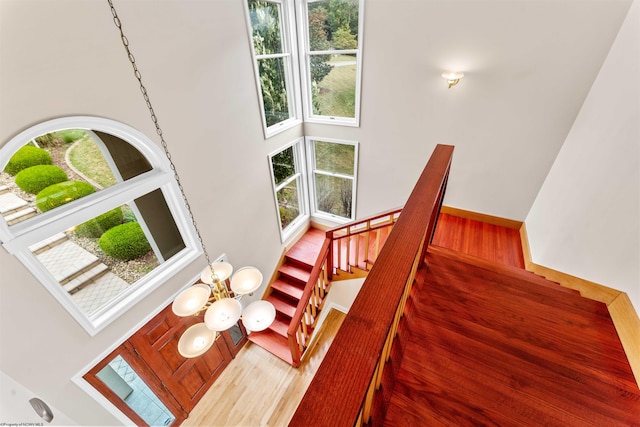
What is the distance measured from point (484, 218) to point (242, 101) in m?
3.86

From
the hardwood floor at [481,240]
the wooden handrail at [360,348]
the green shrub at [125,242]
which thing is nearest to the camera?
the wooden handrail at [360,348]

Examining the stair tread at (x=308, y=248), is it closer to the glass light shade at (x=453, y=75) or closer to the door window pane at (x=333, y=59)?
the door window pane at (x=333, y=59)

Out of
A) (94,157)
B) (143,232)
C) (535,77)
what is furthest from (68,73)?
(535,77)

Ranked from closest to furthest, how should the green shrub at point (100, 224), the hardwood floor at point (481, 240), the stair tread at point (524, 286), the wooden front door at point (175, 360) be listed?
the stair tread at point (524, 286)
the green shrub at point (100, 224)
the wooden front door at point (175, 360)
the hardwood floor at point (481, 240)

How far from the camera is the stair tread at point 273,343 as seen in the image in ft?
13.0

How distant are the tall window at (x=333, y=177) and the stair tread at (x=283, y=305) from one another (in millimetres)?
1892

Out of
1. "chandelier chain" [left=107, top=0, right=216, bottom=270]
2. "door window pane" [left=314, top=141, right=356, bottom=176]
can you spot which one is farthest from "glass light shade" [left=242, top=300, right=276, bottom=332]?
"door window pane" [left=314, top=141, right=356, bottom=176]

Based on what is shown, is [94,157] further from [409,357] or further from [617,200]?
[617,200]

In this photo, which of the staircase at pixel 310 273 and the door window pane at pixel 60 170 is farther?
the staircase at pixel 310 273

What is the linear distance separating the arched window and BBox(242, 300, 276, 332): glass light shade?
126 cm

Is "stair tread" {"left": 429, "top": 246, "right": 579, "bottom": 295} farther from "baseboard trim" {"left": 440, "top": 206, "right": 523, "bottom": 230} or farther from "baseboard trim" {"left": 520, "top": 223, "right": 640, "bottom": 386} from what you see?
"baseboard trim" {"left": 440, "top": 206, "right": 523, "bottom": 230}

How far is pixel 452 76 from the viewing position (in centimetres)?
316

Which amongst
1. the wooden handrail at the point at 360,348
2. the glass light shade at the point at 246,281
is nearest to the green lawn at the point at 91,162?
the glass light shade at the point at 246,281

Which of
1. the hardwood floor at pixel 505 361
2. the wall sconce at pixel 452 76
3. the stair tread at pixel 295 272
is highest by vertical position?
the wall sconce at pixel 452 76
